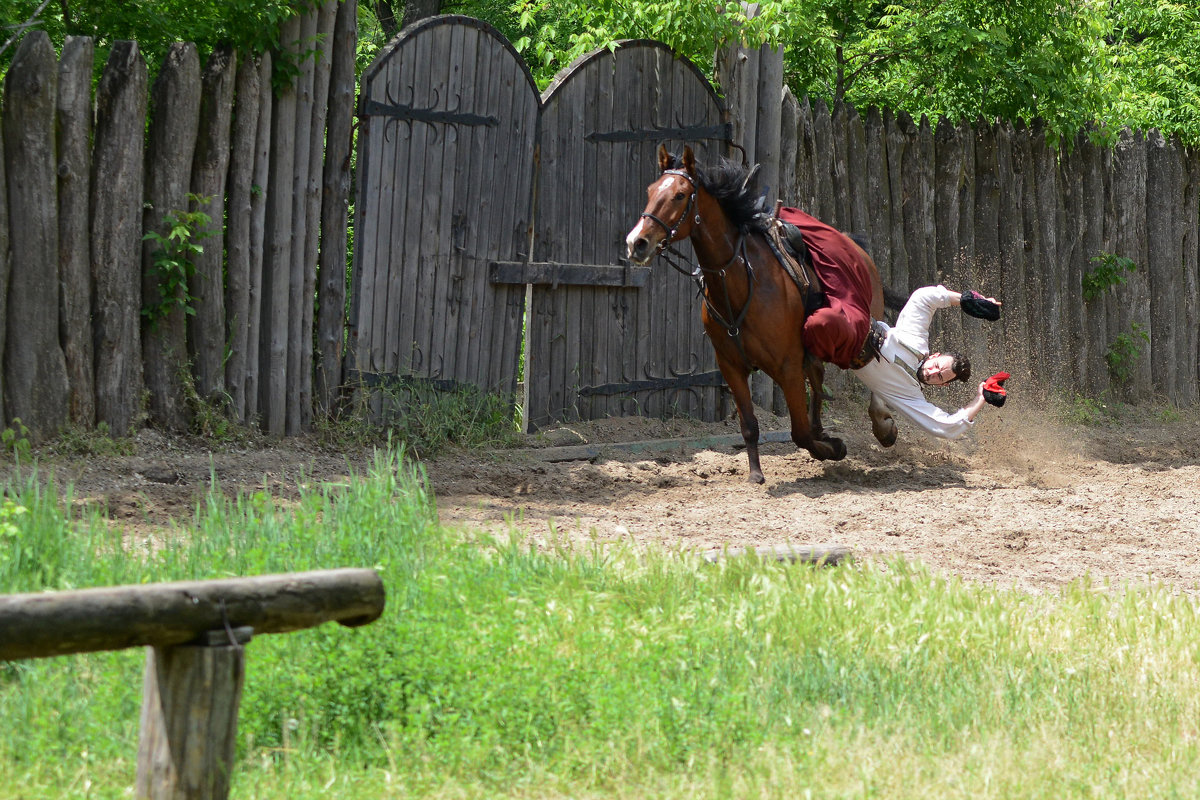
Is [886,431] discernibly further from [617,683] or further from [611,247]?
[617,683]

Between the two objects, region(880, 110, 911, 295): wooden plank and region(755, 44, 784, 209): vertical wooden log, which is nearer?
region(755, 44, 784, 209): vertical wooden log

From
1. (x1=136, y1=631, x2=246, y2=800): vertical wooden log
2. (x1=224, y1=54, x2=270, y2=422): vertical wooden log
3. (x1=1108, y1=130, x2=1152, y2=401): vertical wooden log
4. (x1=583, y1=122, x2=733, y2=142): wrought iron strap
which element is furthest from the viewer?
(x1=1108, y1=130, x2=1152, y2=401): vertical wooden log

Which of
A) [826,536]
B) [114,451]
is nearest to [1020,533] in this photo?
[826,536]

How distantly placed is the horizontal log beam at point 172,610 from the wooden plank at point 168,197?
15.0ft

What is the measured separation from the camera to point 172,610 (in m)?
2.59

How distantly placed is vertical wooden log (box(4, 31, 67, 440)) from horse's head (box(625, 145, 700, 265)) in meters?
2.96

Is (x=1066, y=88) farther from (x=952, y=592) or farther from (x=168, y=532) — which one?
(x=168, y=532)

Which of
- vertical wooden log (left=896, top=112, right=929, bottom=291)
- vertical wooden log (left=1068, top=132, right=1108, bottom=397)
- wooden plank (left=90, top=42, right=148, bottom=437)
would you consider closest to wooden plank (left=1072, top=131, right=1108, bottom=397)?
vertical wooden log (left=1068, top=132, right=1108, bottom=397)

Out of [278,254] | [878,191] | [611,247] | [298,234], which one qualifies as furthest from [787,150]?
[278,254]

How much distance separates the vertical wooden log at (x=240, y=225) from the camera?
7.25m

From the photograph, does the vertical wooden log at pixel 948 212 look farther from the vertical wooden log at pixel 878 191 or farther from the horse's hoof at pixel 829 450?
the horse's hoof at pixel 829 450

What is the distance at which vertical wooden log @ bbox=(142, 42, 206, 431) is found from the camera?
6973 mm

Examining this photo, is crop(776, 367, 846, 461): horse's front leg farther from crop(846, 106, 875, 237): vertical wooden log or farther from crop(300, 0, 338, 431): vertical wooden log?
crop(300, 0, 338, 431): vertical wooden log

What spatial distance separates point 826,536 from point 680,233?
6.47 ft
